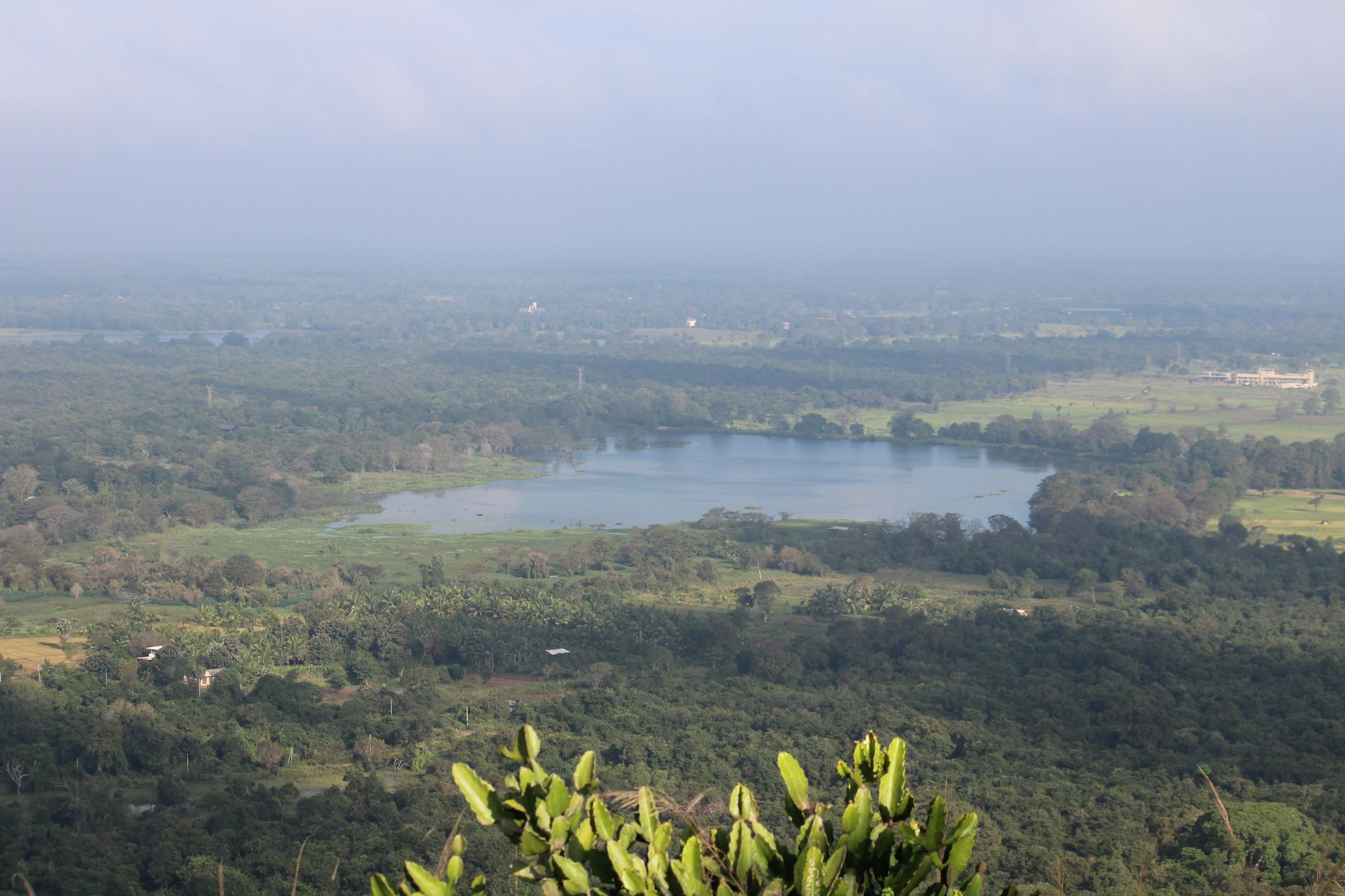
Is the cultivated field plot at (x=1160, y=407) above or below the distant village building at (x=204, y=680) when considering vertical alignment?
above

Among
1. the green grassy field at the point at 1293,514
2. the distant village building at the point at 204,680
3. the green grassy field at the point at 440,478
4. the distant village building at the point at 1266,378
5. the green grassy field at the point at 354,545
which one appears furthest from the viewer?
the distant village building at the point at 1266,378

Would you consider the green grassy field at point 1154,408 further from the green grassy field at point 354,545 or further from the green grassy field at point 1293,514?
the green grassy field at point 354,545

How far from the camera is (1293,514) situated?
31000mm

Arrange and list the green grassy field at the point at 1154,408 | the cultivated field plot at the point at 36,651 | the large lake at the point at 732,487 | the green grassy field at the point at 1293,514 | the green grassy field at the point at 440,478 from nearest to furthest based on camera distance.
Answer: the cultivated field plot at the point at 36,651, the green grassy field at the point at 1293,514, the large lake at the point at 732,487, the green grassy field at the point at 440,478, the green grassy field at the point at 1154,408

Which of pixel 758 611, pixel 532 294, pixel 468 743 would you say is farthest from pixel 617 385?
pixel 532 294

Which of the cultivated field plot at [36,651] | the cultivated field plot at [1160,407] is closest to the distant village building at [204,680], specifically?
the cultivated field plot at [36,651]

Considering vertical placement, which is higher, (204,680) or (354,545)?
(204,680)

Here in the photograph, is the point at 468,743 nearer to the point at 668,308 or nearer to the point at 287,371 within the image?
the point at 287,371

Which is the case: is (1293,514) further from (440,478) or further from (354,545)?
(440,478)

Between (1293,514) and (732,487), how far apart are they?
12603mm

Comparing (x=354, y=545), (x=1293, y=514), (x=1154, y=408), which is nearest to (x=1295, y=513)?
(x=1293, y=514)

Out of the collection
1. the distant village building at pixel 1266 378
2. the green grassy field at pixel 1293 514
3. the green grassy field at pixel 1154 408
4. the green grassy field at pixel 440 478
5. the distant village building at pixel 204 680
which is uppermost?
the distant village building at pixel 1266 378

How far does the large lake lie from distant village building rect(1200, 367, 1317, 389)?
1771 centimetres

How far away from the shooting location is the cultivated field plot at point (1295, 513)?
2912 centimetres
